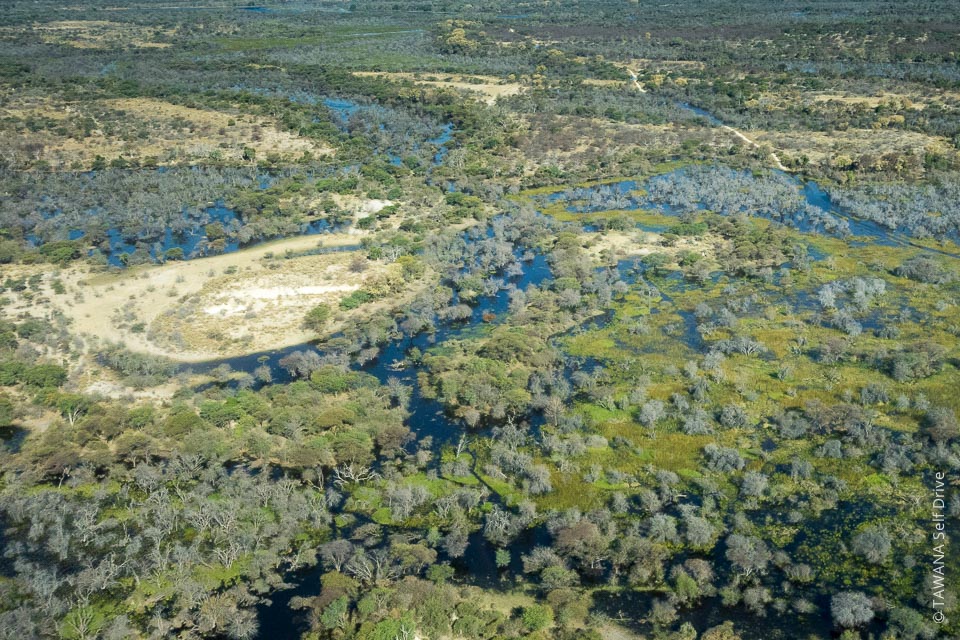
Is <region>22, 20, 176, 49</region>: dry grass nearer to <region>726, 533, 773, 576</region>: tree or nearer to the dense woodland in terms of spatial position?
the dense woodland

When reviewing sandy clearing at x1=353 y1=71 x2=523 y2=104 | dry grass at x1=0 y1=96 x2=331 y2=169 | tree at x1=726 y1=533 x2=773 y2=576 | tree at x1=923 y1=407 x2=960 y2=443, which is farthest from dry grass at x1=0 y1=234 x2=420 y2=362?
sandy clearing at x1=353 y1=71 x2=523 y2=104

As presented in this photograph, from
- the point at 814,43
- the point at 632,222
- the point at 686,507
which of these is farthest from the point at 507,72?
the point at 686,507

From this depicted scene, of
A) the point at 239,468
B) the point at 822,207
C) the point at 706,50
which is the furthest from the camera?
the point at 706,50

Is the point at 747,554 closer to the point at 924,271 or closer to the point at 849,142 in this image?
the point at 924,271

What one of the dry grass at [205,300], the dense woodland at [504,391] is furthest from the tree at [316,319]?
the dry grass at [205,300]

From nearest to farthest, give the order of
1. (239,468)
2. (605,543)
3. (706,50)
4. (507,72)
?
1. (605,543)
2. (239,468)
3. (507,72)
4. (706,50)

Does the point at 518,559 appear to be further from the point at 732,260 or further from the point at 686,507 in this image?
the point at 732,260

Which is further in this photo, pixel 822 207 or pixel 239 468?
pixel 822 207

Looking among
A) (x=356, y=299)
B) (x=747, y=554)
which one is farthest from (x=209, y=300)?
(x=747, y=554)

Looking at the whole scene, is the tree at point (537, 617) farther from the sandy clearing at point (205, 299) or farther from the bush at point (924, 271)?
the bush at point (924, 271)
